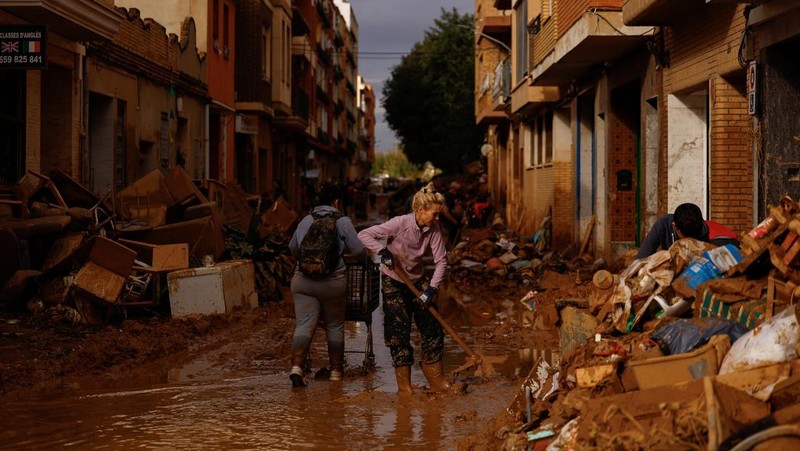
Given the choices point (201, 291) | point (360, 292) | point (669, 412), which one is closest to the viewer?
point (669, 412)

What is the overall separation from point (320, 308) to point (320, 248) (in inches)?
24.7

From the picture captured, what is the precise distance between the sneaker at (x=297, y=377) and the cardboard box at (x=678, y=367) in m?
3.54

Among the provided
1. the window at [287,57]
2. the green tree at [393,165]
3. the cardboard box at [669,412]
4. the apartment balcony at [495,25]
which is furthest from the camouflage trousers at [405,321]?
the green tree at [393,165]

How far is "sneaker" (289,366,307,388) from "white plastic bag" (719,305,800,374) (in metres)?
3.89

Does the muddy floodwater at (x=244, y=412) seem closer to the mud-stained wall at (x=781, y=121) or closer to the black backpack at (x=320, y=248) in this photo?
the black backpack at (x=320, y=248)

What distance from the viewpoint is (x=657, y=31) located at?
1511 cm

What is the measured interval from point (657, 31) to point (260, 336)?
738 centimetres

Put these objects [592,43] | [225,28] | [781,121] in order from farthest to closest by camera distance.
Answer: [225,28]
[592,43]
[781,121]

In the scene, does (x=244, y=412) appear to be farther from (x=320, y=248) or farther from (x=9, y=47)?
(x=9, y=47)

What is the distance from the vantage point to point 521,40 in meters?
27.1

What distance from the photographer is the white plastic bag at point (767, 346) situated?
540 cm

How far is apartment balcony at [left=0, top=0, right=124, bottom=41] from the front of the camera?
12898 mm

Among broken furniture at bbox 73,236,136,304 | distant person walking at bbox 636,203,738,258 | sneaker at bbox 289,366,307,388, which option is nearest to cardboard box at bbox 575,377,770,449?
distant person walking at bbox 636,203,738,258

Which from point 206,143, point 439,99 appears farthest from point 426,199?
point 439,99
